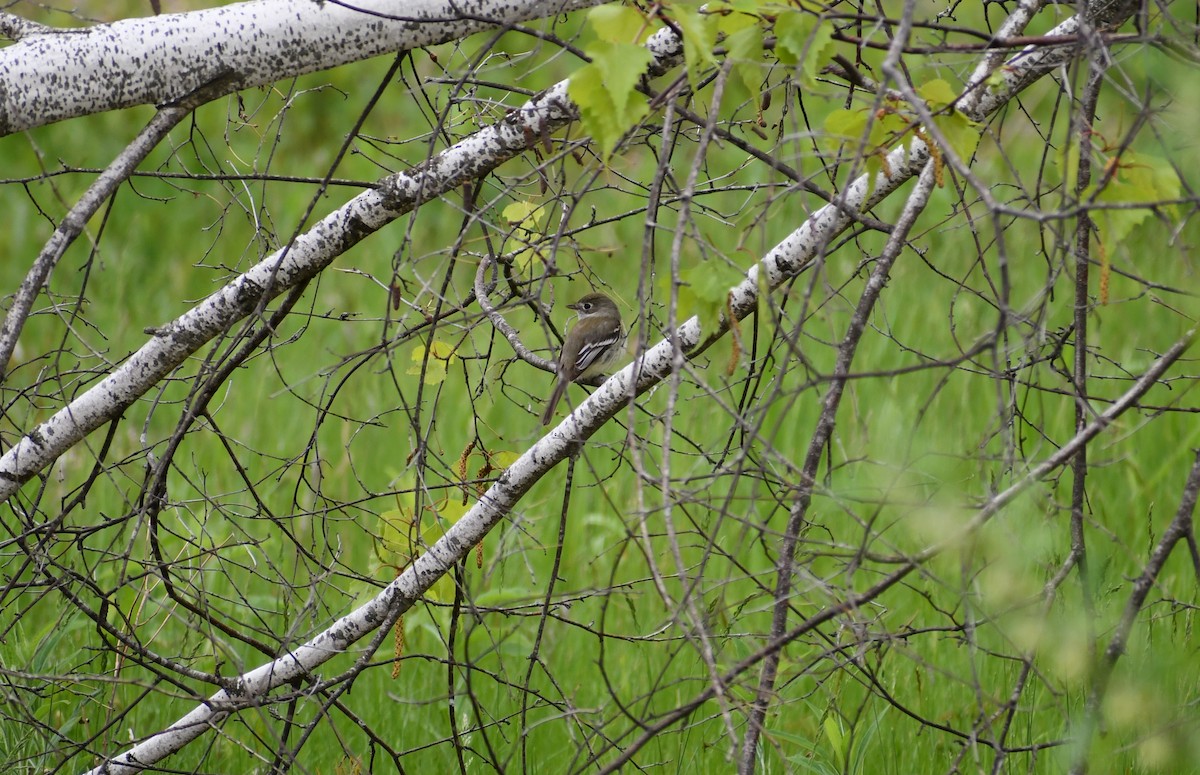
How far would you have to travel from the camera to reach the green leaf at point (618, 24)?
1.54m

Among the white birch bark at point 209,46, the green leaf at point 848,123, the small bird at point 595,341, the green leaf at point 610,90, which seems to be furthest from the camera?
the small bird at point 595,341

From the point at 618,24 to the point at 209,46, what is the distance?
0.88 metres

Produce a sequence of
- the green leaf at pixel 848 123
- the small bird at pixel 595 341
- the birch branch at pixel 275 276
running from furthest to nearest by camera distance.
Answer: the small bird at pixel 595 341, the birch branch at pixel 275 276, the green leaf at pixel 848 123

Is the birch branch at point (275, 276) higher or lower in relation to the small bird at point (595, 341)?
lower

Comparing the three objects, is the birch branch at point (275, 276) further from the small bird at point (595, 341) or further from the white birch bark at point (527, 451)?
the small bird at point (595, 341)

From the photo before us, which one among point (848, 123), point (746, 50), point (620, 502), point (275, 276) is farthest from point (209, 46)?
point (620, 502)

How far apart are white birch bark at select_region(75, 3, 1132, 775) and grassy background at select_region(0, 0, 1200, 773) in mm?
90

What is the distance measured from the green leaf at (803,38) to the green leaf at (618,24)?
19 cm

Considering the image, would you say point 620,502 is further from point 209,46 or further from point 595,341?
point 209,46

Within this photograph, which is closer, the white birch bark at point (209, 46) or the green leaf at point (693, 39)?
the green leaf at point (693, 39)

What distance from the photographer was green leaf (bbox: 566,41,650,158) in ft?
4.89

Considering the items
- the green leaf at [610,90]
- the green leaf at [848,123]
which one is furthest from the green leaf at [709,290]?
the green leaf at [848,123]

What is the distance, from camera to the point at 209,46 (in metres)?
Answer: 2.06

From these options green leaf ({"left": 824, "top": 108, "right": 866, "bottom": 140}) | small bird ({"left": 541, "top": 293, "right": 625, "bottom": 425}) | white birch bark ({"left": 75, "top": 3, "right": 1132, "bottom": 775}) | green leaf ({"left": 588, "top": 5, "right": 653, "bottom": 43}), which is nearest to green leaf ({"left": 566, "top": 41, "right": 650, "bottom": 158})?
green leaf ({"left": 588, "top": 5, "right": 653, "bottom": 43})
